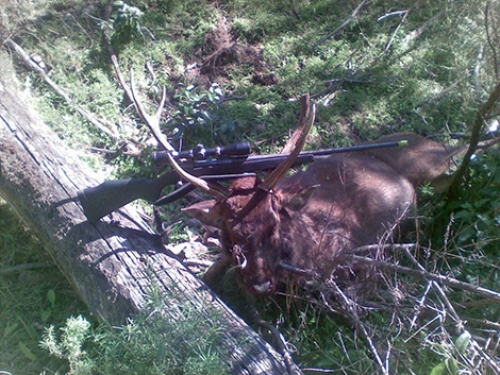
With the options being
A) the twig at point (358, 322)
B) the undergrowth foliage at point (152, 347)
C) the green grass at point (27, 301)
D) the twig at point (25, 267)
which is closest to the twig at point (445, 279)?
→ the twig at point (358, 322)

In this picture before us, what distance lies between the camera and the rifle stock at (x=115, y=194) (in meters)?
4.40

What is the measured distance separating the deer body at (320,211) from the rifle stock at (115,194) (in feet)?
1.11

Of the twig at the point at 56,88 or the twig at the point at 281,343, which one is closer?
the twig at the point at 281,343

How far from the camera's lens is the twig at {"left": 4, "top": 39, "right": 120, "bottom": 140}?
6230mm

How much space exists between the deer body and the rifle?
0.52 feet

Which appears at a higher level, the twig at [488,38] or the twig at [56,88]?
the twig at [56,88]

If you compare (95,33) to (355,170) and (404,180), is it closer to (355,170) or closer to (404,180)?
(355,170)

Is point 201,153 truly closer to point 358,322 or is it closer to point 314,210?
point 314,210

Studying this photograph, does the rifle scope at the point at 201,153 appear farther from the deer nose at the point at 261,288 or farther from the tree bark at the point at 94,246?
the deer nose at the point at 261,288

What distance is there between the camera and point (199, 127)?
6250 mm

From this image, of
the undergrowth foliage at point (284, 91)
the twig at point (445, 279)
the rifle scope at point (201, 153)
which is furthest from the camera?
the undergrowth foliage at point (284, 91)

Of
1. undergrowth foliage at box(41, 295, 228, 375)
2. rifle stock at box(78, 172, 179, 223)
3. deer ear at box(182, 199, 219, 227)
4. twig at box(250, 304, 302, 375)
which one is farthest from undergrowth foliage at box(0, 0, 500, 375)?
rifle stock at box(78, 172, 179, 223)

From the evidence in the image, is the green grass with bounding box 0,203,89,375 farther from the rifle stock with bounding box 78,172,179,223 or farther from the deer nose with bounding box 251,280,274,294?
the deer nose with bounding box 251,280,274,294

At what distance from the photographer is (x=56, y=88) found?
21.5 ft
